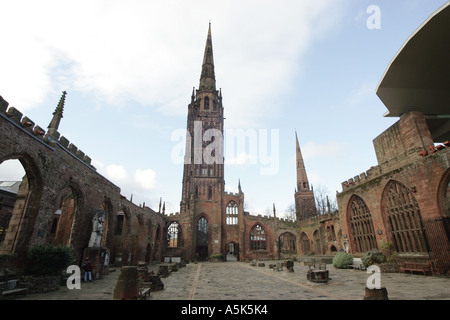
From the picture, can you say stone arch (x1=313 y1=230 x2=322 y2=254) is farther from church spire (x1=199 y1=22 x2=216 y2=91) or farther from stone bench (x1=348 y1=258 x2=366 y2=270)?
church spire (x1=199 y1=22 x2=216 y2=91)

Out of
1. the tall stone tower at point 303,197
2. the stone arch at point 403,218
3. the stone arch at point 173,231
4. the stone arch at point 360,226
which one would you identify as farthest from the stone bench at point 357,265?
the tall stone tower at point 303,197

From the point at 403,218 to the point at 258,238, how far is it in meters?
25.1

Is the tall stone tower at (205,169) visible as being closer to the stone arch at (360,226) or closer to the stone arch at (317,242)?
the stone arch at (317,242)

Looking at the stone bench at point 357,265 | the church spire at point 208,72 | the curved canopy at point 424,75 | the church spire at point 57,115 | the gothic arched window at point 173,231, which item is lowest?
the stone bench at point 357,265

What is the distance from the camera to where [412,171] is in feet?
38.7

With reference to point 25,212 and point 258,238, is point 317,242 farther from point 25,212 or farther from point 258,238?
point 25,212

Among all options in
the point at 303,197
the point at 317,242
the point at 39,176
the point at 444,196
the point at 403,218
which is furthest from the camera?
the point at 303,197

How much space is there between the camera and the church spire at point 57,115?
1357 centimetres

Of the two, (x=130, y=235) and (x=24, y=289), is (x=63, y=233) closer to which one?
(x=130, y=235)

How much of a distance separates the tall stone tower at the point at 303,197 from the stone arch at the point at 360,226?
113ft

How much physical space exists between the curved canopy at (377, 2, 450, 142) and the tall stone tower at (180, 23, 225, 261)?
26.4 m

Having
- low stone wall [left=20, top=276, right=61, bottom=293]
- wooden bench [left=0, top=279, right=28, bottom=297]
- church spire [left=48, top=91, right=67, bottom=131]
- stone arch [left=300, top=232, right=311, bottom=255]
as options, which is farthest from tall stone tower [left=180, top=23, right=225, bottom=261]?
wooden bench [left=0, top=279, right=28, bottom=297]

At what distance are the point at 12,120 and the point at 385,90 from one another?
19.6 m

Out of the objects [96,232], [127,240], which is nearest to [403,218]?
[96,232]
